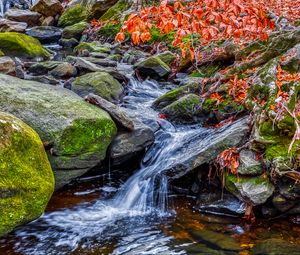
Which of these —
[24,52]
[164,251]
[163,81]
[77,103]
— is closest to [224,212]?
[164,251]

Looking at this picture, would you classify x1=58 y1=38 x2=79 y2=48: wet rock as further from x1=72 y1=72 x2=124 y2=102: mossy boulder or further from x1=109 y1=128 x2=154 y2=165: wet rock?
x1=109 y1=128 x2=154 y2=165: wet rock

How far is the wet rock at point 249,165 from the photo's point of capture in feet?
15.7

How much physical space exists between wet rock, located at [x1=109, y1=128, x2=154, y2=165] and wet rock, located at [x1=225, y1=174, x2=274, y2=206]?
2.11 meters

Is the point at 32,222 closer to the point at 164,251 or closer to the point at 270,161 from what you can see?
the point at 164,251

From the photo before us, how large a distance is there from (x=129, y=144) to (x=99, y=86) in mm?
2832

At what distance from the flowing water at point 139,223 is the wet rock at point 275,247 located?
0.02m

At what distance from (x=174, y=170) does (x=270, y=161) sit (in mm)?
1563

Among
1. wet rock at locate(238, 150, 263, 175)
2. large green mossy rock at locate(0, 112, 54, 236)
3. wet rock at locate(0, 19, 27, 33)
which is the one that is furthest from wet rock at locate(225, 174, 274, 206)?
wet rock at locate(0, 19, 27, 33)

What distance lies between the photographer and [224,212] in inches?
199

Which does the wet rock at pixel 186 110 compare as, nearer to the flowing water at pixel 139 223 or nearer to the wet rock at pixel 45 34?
the flowing water at pixel 139 223

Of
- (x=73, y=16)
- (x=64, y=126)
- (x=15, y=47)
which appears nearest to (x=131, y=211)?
(x=64, y=126)

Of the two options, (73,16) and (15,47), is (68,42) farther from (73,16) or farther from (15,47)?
(15,47)

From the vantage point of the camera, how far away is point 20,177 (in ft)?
14.2

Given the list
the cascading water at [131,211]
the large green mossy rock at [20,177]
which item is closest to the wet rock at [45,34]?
the cascading water at [131,211]
